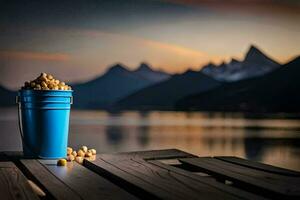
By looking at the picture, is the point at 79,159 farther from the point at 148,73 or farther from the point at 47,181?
the point at 148,73

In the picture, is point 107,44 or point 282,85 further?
point 282,85

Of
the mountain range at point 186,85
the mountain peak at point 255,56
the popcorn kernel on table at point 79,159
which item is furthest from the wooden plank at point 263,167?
the mountain peak at point 255,56

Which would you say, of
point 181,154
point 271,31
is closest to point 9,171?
point 181,154

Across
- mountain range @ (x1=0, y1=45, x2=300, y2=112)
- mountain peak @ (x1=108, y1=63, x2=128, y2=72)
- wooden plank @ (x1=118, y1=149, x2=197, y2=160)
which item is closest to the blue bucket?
wooden plank @ (x1=118, y1=149, x2=197, y2=160)

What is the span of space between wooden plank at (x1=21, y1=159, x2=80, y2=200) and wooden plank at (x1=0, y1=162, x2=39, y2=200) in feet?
0.26

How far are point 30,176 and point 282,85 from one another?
1505cm

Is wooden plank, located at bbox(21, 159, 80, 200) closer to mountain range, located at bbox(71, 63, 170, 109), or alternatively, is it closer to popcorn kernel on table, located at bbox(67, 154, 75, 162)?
popcorn kernel on table, located at bbox(67, 154, 75, 162)

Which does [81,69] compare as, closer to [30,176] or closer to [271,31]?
[271,31]

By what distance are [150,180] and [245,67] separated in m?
12.3

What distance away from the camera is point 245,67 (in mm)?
14922

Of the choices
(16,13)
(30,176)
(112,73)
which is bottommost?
(30,176)

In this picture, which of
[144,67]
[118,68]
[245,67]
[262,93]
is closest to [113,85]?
[118,68]

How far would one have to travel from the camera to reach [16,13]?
1182 centimetres

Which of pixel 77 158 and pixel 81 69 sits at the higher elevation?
pixel 81 69
